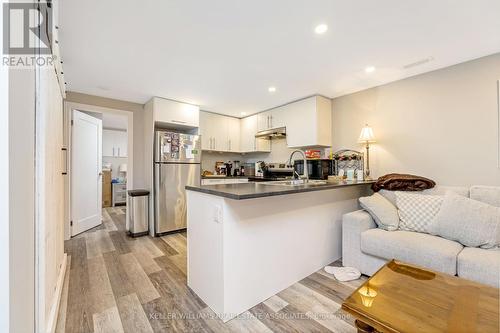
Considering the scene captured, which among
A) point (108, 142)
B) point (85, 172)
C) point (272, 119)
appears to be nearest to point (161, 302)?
point (85, 172)

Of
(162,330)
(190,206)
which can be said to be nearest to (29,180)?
(190,206)

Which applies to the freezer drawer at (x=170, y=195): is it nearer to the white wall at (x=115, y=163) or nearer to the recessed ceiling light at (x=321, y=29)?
the recessed ceiling light at (x=321, y=29)

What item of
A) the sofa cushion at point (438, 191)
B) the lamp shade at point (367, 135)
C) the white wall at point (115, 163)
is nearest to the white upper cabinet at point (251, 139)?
the lamp shade at point (367, 135)

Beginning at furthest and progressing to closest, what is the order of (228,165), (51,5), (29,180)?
1. (228,165)
2. (51,5)
3. (29,180)

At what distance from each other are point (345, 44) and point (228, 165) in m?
3.55

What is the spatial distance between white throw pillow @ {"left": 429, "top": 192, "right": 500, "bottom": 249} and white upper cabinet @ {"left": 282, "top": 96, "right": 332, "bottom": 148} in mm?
1862

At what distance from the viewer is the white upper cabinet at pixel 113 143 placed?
6316 mm

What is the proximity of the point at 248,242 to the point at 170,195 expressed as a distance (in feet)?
7.79

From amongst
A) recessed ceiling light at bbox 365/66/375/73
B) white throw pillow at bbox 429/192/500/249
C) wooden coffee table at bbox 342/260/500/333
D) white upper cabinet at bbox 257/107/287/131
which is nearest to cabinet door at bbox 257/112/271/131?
white upper cabinet at bbox 257/107/287/131

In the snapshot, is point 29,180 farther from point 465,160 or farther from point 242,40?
point 465,160

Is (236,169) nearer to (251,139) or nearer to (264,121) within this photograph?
(251,139)

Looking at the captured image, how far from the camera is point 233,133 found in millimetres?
4895

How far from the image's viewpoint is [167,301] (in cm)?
176

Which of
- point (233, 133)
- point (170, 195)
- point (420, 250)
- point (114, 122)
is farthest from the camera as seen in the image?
point (114, 122)
